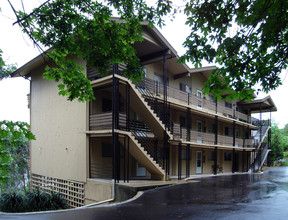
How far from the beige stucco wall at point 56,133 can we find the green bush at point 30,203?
6.68 ft

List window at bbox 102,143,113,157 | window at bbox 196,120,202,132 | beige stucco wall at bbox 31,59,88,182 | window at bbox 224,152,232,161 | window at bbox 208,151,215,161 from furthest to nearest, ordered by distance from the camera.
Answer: window at bbox 224,152,232,161 → window at bbox 208,151,215,161 → window at bbox 196,120,202,132 → window at bbox 102,143,113,157 → beige stucco wall at bbox 31,59,88,182

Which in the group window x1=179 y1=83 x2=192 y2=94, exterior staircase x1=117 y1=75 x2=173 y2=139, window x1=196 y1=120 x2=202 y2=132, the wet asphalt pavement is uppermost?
window x1=179 y1=83 x2=192 y2=94

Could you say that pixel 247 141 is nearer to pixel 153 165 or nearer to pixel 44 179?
pixel 153 165

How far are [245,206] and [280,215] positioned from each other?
1.35m

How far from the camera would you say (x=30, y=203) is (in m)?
11.9

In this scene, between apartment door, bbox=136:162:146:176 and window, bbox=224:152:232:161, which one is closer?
apartment door, bbox=136:162:146:176

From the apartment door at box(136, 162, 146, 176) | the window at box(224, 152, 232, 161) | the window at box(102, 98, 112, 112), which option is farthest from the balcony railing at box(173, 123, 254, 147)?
the window at box(102, 98, 112, 112)

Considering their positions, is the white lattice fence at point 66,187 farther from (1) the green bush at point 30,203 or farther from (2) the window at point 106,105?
(2) the window at point 106,105

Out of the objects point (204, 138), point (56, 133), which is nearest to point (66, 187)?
point (56, 133)

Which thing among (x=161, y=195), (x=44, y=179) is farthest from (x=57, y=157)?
(x=161, y=195)

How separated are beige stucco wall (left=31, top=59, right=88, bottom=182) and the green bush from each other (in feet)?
6.68

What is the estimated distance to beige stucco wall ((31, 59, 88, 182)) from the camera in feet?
47.4

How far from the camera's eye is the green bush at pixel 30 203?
11.8 m

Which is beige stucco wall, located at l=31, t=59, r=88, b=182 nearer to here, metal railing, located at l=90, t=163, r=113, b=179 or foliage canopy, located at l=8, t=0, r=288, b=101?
metal railing, located at l=90, t=163, r=113, b=179
